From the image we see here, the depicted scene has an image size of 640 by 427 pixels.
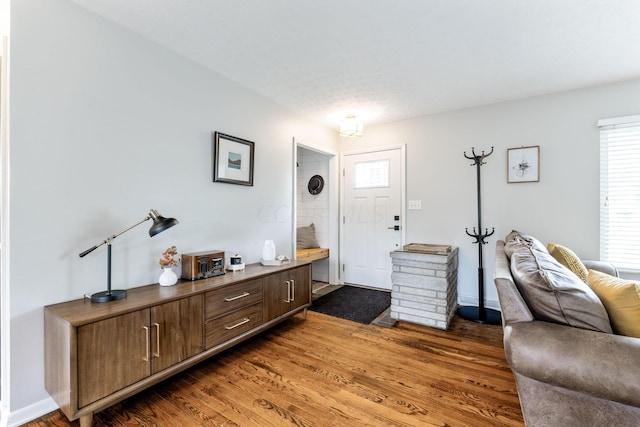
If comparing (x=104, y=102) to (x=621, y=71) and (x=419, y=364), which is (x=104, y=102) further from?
(x=621, y=71)

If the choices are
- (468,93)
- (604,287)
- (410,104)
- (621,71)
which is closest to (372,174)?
(410,104)

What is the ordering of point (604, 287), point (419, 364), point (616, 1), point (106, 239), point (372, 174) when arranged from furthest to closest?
point (372, 174) → point (419, 364) → point (106, 239) → point (616, 1) → point (604, 287)

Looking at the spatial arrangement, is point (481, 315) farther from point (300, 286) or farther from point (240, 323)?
point (240, 323)

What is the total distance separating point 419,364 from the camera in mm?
2168

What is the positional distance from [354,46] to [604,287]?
2136mm

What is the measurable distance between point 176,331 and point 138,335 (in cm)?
24

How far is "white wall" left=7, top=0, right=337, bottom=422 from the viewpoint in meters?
1.58

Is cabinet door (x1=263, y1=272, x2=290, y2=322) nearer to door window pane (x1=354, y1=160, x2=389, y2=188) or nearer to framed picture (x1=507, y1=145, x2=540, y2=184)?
door window pane (x1=354, y1=160, x2=389, y2=188)

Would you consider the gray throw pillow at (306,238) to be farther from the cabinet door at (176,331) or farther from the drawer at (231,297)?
the cabinet door at (176,331)

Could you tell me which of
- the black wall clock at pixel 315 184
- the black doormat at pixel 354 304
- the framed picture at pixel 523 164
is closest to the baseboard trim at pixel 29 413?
the black doormat at pixel 354 304

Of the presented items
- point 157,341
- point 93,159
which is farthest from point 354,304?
point 93,159

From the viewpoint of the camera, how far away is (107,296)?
5.63 feet

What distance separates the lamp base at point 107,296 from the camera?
5.56 feet

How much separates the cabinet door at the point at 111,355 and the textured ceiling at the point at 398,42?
6.32ft
